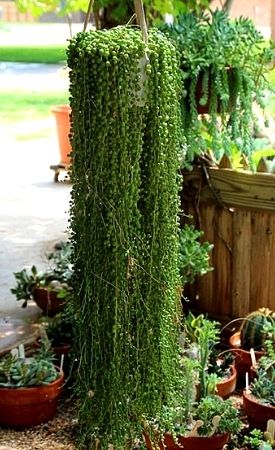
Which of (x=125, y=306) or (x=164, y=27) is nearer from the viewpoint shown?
(x=125, y=306)

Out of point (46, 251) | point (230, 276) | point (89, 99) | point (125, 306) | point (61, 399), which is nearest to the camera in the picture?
point (89, 99)

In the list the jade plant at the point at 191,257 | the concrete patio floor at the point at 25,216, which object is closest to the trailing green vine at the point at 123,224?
the jade plant at the point at 191,257

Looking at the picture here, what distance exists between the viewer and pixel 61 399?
3744mm

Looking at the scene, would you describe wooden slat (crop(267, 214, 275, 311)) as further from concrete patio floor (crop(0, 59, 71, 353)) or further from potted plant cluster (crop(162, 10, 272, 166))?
concrete patio floor (crop(0, 59, 71, 353))

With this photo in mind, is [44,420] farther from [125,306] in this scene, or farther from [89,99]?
[89,99]

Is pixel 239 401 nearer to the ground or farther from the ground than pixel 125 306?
nearer to the ground

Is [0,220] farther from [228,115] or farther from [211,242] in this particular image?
[228,115]

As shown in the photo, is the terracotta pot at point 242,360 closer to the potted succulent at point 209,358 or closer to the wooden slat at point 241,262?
the potted succulent at point 209,358

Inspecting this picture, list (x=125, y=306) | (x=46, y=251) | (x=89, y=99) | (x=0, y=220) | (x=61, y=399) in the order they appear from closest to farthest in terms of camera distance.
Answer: (x=89, y=99) < (x=125, y=306) < (x=61, y=399) < (x=46, y=251) < (x=0, y=220)

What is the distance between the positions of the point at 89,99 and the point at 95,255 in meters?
0.41

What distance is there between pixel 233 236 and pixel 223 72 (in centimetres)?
95

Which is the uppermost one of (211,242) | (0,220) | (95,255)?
(95,255)

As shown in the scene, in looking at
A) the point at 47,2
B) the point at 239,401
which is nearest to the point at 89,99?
the point at 239,401

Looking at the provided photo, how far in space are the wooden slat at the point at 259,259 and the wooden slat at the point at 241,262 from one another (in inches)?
0.9
